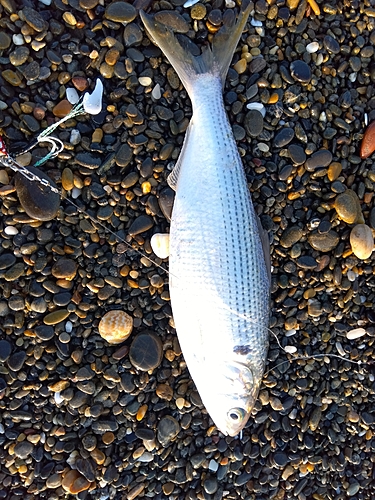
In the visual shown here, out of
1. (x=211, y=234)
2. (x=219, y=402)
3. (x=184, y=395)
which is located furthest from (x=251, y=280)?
(x=184, y=395)

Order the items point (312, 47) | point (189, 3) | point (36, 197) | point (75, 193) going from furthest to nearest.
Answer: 1. point (312, 47)
2. point (189, 3)
3. point (75, 193)
4. point (36, 197)

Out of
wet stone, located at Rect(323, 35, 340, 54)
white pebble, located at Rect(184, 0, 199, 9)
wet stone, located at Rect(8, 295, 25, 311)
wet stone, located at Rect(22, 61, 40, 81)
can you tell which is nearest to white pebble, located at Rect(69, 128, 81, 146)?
wet stone, located at Rect(22, 61, 40, 81)

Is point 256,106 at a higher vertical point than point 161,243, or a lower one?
higher

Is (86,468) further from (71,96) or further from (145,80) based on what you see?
(145,80)

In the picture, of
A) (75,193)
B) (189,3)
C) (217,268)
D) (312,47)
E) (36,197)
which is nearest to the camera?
(217,268)

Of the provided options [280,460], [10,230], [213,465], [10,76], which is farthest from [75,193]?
[280,460]

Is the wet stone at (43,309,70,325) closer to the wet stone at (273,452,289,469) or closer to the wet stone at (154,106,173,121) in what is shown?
the wet stone at (154,106,173,121)
